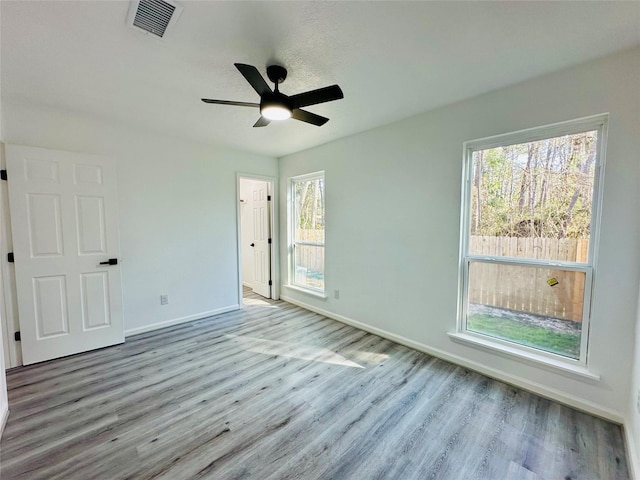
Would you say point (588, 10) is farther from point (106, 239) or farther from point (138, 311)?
point (138, 311)

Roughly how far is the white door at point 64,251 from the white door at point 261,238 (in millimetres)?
2183

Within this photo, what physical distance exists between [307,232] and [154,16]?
123 inches

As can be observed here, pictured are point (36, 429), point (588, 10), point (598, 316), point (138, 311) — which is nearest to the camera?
point (588, 10)

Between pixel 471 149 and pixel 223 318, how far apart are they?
12.0 feet

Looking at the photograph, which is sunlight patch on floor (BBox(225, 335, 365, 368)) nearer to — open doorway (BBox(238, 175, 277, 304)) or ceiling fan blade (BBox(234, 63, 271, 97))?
open doorway (BBox(238, 175, 277, 304))

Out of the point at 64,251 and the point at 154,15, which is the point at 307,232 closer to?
the point at 64,251

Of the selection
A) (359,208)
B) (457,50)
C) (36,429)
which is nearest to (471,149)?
(457,50)

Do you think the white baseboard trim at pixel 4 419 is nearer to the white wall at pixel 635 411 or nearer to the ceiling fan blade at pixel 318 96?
the ceiling fan blade at pixel 318 96

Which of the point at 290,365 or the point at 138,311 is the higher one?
the point at 138,311

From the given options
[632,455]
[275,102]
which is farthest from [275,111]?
[632,455]

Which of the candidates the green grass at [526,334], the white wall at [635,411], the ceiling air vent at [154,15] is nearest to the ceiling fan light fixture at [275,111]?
the ceiling air vent at [154,15]

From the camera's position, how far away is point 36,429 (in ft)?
5.79

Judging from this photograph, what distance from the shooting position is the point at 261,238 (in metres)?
4.82

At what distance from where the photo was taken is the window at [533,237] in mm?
1979
